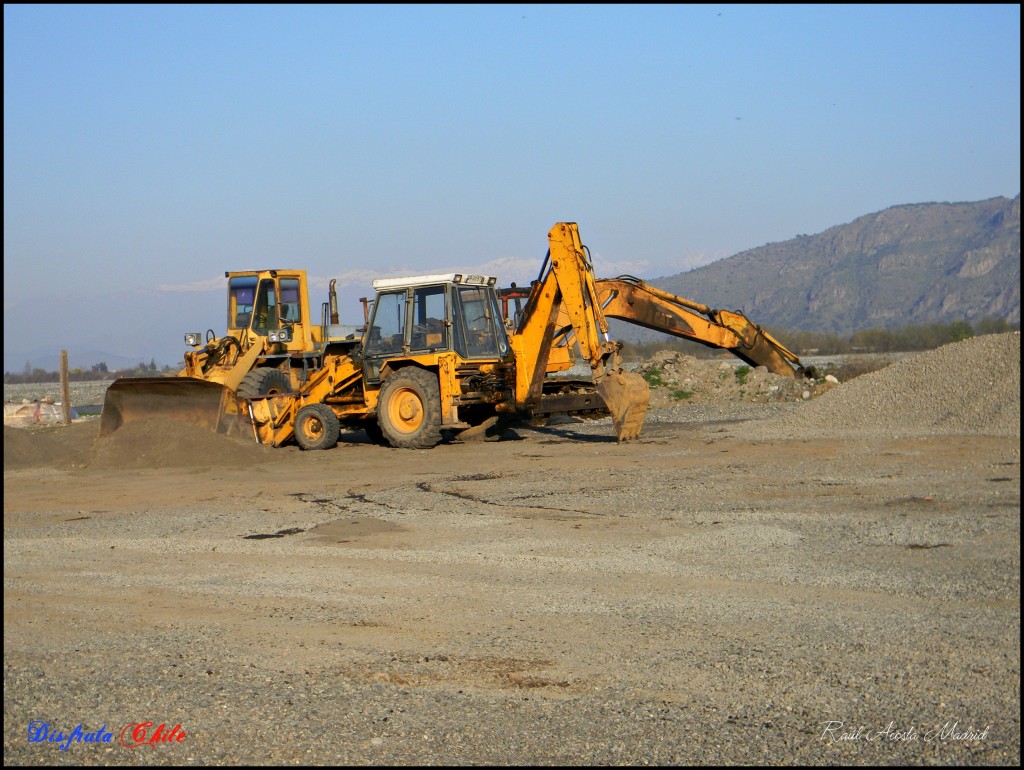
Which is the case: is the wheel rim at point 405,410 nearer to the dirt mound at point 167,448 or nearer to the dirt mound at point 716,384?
the dirt mound at point 167,448

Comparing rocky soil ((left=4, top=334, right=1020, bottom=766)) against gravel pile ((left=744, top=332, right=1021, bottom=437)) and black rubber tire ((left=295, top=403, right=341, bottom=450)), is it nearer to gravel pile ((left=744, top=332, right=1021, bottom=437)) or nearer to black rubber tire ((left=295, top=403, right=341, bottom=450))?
gravel pile ((left=744, top=332, right=1021, bottom=437))

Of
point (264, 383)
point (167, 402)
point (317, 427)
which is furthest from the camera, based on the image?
point (264, 383)

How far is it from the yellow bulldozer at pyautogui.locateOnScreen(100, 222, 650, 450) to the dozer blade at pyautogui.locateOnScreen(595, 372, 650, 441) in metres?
0.02

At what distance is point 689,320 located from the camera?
1997cm

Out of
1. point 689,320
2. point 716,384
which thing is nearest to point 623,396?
point 689,320

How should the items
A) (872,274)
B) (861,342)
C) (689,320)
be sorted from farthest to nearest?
(872,274)
(861,342)
(689,320)

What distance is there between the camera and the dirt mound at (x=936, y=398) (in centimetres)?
1345

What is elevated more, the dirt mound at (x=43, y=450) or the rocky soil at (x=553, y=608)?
the dirt mound at (x=43, y=450)

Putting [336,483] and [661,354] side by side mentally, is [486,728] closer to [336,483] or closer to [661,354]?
[336,483]

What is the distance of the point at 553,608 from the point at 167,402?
1144 centimetres

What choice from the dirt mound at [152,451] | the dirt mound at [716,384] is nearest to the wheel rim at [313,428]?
the dirt mound at [152,451]

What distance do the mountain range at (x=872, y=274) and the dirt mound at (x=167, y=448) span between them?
233ft

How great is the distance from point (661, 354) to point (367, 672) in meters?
21.2

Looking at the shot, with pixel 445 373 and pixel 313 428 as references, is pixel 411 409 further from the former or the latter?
pixel 313 428
